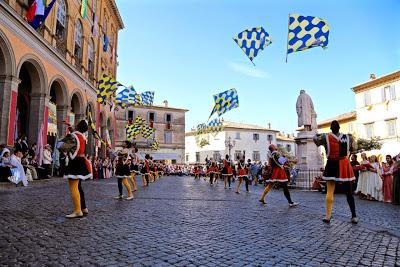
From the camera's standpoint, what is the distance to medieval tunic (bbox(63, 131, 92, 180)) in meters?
6.07

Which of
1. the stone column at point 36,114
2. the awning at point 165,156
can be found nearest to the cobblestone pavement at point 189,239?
the stone column at point 36,114

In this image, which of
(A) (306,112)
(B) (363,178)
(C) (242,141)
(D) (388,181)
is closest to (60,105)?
(A) (306,112)

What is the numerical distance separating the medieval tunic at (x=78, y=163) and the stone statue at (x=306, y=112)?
12681mm

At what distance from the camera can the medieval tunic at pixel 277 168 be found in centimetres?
888

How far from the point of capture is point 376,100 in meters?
38.0

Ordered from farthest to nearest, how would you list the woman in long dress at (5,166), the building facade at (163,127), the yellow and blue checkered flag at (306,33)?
the building facade at (163,127)
the woman in long dress at (5,166)
the yellow and blue checkered flag at (306,33)

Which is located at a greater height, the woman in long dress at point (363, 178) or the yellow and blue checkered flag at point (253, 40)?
the yellow and blue checkered flag at point (253, 40)

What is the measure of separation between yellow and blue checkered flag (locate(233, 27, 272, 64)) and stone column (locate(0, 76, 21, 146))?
10.5m

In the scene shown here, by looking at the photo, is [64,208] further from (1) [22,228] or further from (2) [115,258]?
(2) [115,258]

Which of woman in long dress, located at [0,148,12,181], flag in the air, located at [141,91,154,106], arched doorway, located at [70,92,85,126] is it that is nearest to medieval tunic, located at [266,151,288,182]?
woman in long dress, located at [0,148,12,181]

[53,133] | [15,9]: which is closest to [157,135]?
[53,133]

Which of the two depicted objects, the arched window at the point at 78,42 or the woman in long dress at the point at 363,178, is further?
the arched window at the point at 78,42

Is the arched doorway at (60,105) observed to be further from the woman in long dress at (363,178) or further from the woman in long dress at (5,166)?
the woman in long dress at (363,178)

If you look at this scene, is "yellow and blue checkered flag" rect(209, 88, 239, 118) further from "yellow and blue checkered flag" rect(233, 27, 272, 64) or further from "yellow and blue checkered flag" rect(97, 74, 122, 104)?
"yellow and blue checkered flag" rect(233, 27, 272, 64)
